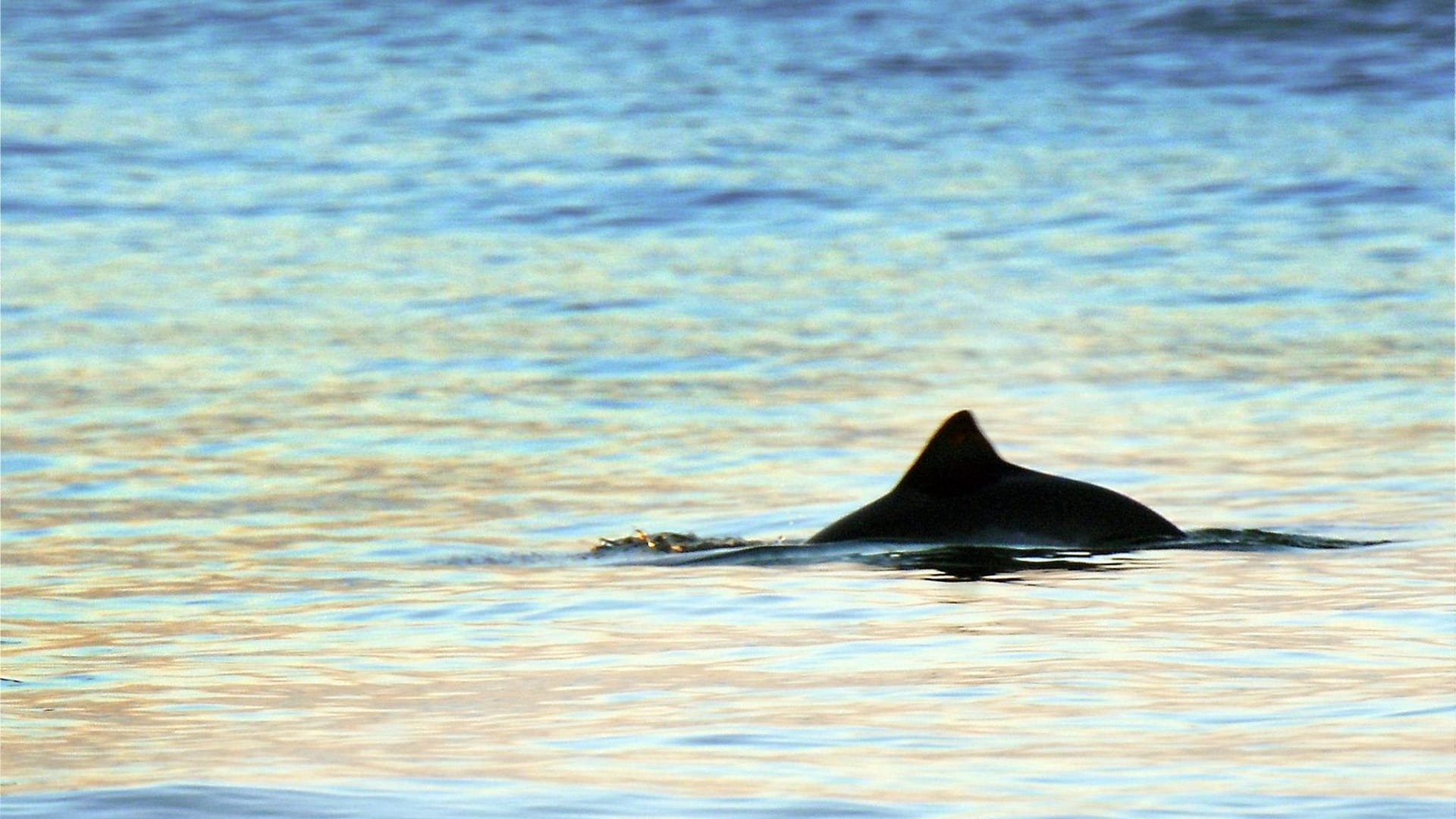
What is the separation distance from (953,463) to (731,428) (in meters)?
3.95

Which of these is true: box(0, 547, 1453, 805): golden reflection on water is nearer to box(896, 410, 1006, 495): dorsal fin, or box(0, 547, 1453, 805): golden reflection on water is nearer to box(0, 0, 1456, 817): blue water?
box(0, 0, 1456, 817): blue water

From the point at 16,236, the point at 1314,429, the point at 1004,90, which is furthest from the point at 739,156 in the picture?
the point at 1314,429

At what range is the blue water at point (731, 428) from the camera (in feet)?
22.0

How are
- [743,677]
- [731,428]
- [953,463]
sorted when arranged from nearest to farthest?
[743,677] → [953,463] → [731,428]

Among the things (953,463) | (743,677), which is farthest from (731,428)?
(743,677)

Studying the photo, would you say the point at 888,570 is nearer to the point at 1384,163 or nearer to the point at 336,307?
the point at 336,307

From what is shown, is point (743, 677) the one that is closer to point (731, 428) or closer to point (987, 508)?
point (987, 508)

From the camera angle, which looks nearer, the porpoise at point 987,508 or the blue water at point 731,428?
the blue water at point 731,428

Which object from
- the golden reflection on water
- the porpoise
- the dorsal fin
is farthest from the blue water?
the dorsal fin

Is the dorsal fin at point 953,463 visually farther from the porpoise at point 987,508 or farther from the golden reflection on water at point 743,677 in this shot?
the golden reflection on water at point 743,677

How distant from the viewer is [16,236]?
24.9 meters

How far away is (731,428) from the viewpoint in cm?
1426

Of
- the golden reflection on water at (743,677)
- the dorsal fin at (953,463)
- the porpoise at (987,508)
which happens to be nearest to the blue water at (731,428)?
the golden reflection on water at (743,677)

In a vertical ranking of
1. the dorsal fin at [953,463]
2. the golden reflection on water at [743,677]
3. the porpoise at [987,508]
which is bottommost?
the golden reflection on water at [743,677]
